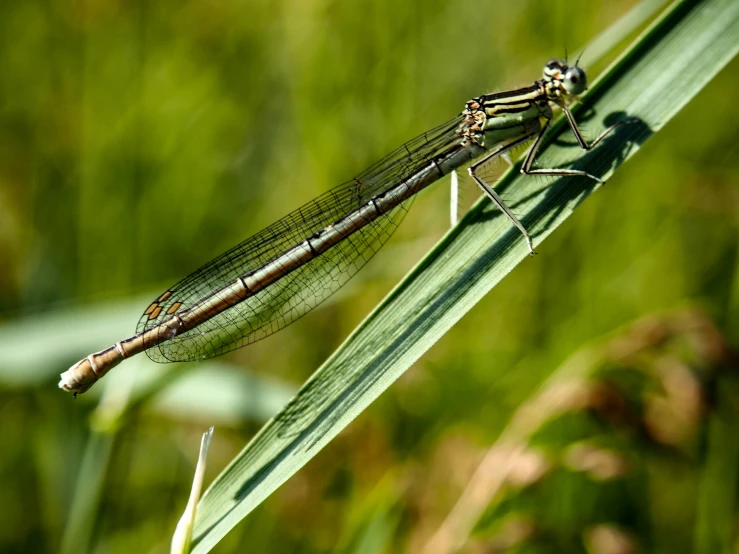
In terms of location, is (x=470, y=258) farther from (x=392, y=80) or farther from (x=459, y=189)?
(x=392, y=80)

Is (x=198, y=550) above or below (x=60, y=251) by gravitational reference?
below

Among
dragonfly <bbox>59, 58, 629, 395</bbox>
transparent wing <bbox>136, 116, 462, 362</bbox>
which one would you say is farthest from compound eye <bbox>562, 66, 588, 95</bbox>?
transparent wing <bbox>136, 116, 462, 362</bbox>

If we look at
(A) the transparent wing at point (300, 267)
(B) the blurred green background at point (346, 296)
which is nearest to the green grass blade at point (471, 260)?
(B) the blurred green background at point (346, 296)

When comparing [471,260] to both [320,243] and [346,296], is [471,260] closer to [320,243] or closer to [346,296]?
[320,243]

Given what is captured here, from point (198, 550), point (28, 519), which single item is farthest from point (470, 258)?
point (28, 519)

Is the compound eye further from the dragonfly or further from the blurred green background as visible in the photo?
the blurred green background

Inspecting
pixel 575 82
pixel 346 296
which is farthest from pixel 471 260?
pixel 346 296

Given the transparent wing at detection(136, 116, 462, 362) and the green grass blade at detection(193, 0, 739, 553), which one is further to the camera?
the transparent wing at detection(136, 116, 462, 362)
